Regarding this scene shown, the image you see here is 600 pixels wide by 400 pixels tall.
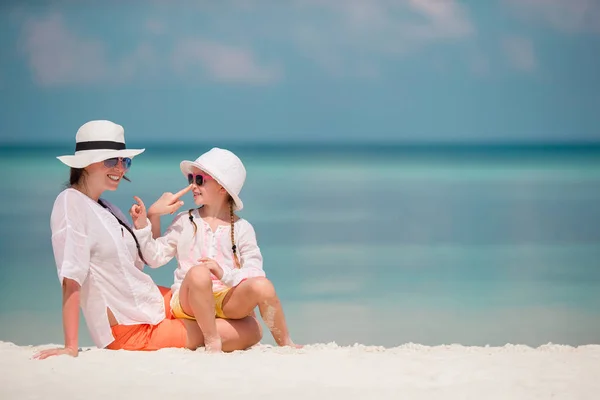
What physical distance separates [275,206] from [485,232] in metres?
2.53

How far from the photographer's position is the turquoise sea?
5.20 m

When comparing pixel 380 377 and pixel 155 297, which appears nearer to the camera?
pixel 380 377

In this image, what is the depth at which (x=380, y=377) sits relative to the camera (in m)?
3.39

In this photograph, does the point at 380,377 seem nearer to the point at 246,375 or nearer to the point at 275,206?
the point at 246,375

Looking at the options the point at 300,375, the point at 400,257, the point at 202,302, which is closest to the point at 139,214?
the point at 202,302

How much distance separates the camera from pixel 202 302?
143 inches

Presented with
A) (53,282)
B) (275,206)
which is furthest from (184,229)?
(275,206)

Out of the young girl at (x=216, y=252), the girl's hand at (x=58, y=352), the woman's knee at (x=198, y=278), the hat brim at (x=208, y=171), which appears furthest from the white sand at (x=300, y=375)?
the hat brim at (x=208, y=171)

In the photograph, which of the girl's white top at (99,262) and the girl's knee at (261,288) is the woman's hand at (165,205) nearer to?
the girl's white top at (99,262)

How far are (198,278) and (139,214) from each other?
0.33 meters

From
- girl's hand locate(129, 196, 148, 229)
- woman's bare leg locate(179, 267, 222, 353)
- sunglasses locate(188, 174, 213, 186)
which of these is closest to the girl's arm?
woman's bare leg locate(179, 267, 222, 353)

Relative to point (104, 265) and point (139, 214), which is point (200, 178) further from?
point (104, 265)

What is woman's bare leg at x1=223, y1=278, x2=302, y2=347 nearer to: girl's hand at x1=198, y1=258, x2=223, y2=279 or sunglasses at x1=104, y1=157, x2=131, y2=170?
girl's hand at x1=198, y1=258, x2=223, y2=279

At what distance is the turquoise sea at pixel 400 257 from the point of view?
5199 mm
